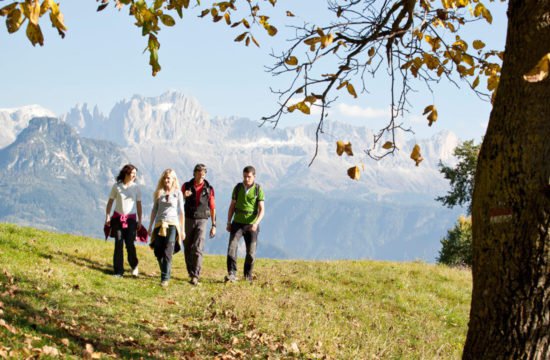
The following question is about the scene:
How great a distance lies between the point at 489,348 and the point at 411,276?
49.5 ft

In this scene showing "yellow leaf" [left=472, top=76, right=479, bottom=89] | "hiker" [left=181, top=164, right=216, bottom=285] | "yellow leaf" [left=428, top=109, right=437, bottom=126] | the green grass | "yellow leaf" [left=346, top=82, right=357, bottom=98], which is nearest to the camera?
"yellow leaf" [left=428, top=109, right=437, bottom=126]


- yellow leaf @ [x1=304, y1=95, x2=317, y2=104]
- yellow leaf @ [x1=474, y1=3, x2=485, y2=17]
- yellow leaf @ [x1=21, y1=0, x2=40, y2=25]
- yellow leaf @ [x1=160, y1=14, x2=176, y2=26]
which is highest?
yellow leaf @ [x1=474, y1=3, x2=485, y2=17]

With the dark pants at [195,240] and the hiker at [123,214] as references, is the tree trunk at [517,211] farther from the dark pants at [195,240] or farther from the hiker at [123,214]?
the hiker at [123,214]

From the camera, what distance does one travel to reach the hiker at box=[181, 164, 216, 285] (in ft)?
49.2

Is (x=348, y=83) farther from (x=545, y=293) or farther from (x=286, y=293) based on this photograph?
(x=286, y=293)

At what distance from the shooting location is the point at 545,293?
14.6 feet

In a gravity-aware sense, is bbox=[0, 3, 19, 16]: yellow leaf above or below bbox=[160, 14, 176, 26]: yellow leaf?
below

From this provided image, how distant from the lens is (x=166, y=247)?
14508 mm

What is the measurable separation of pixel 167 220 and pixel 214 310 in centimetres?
389

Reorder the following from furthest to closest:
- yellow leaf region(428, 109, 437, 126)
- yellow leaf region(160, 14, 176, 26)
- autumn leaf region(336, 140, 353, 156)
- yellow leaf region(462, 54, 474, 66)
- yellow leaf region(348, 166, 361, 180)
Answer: yellow leaf region(462, 54, 474, 66)
yellow leaf region(428, 109, 437, 126)
autumn leaf region(336, 140, 353, 156)
yellow leaf region(348, 166, 361, 180)
yellow leaf region(160, 14, 176, 26)

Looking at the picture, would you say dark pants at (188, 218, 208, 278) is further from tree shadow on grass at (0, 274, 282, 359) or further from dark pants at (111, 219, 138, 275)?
tree shadow on grass at (0, 274, 282, 359)

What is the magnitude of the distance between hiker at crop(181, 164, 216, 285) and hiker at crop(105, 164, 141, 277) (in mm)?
1294

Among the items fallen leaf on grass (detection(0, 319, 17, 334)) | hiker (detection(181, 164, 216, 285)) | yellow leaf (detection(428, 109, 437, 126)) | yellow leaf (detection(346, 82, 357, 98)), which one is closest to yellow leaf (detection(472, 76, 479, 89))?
yellow leaf (detection(428, 109, 437, 126))

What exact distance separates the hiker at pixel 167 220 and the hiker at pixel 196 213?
1.35 ft
